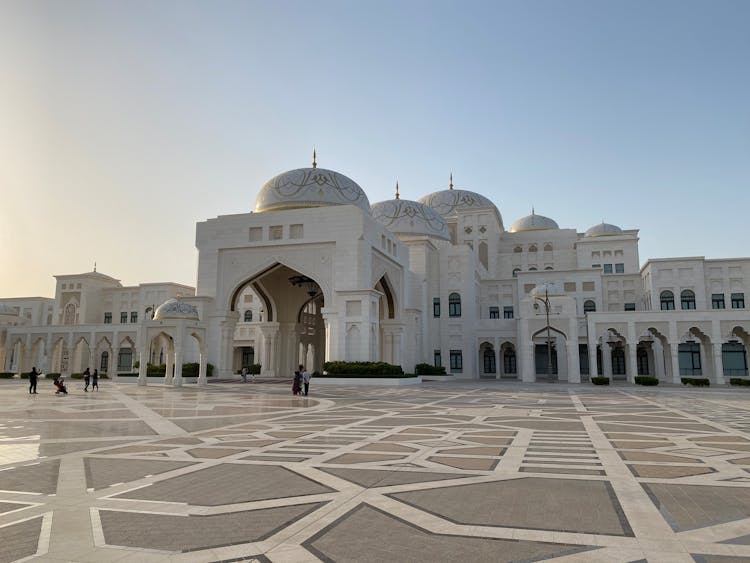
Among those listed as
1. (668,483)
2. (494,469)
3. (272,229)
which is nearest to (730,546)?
(668,483)

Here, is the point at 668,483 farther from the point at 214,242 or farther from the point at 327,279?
the point at 214,242

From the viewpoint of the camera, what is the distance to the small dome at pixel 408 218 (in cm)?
4816

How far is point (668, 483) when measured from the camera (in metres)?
6.19

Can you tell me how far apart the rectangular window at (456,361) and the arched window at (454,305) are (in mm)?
3018

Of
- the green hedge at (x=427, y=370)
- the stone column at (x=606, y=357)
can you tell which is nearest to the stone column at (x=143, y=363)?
the green hedge at (x=427, y=370)

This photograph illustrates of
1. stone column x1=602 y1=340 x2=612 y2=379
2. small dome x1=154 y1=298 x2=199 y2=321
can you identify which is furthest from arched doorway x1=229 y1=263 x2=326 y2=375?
stone column x1=602 y1=340 x2=612 y2=379

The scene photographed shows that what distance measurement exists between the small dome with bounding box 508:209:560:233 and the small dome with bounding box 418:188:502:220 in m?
4.16

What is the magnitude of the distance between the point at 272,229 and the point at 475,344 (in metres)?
19.7

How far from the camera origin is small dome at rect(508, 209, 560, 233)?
5947 centimetres

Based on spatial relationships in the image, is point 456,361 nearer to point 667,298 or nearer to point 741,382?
point 667,298

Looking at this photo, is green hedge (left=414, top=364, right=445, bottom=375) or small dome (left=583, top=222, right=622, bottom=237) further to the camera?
small dome (left=583, top=222, right=622, bottom=237)

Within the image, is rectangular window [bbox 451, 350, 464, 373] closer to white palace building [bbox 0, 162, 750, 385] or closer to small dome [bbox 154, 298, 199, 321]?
white palace building [bbox 0, 162, 750, 385]

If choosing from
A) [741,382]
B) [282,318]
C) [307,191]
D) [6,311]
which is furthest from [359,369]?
[6,311]

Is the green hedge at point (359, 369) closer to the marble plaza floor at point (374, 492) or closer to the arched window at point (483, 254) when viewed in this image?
the marble plaza floor at point (374, 492)
